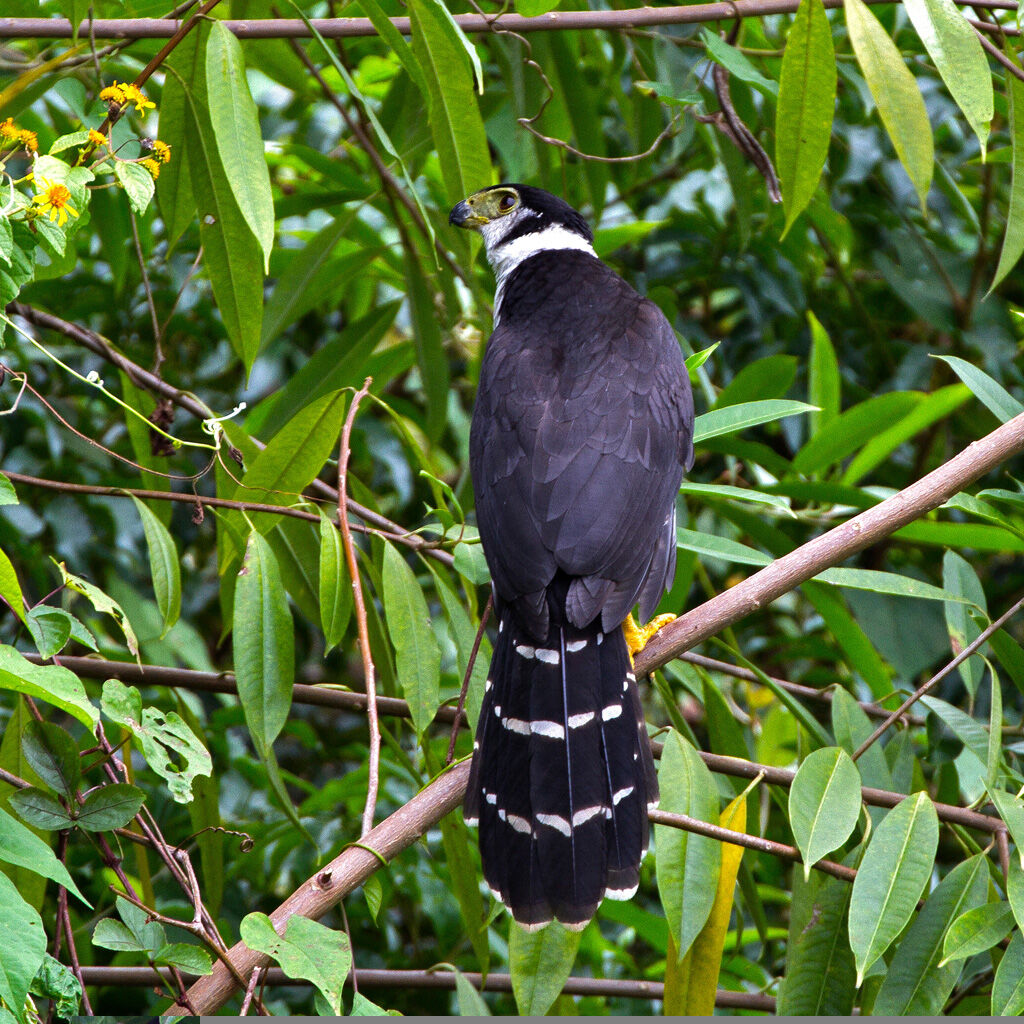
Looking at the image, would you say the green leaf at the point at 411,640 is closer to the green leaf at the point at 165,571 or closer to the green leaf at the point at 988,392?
the green leaf at the point at 165,571

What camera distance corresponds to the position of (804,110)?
2.24m

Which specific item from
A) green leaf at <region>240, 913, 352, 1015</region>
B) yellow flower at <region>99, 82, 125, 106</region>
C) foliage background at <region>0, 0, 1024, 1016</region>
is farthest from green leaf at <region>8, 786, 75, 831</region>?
yellow flower at <region>99, 82, 125, 106</region>

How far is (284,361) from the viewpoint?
4.67 metres

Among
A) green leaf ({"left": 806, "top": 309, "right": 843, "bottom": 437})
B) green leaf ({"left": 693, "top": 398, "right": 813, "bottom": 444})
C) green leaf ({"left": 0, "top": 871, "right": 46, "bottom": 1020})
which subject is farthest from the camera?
green leaf ({"left": 806, "top": 309, "right": 843, "bottom": 437})

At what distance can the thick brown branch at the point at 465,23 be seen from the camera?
230cm

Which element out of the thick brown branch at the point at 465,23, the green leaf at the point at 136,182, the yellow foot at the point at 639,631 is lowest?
the yellow foot at the point at 639,631

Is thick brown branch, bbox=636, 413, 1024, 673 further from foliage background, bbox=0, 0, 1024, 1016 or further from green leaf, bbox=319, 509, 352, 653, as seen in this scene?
green leaf, bbox=319, 509, 352, 653

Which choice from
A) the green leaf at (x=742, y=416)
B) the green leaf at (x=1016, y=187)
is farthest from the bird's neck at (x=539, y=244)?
the green leaf at (x=1016, y=187)

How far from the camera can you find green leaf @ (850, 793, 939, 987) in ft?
6.08

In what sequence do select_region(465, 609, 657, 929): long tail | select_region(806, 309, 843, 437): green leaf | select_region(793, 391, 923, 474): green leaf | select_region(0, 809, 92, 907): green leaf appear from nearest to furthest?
select_region(0, 809, 92, 907): green leaf < select_region(465, 609, 657, 929): long tail < select_region(793, 391, 923, 474): green leaf < select_region(806, 309, 843, 437): green leaf

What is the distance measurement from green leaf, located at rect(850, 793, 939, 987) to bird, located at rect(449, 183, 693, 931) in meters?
0.38

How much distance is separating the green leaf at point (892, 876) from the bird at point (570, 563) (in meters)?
0.38

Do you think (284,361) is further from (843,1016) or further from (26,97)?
(843,1016)

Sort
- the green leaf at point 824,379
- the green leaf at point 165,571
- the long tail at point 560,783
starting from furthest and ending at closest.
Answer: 1. the green leaf at point 824,379
2. the green leaf at point 165,571
3. the long tail at point 560,783
